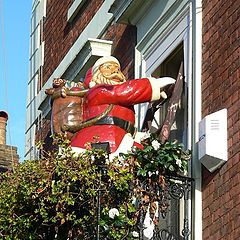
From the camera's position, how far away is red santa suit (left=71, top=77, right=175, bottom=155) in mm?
10453

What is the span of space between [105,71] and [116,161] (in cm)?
169

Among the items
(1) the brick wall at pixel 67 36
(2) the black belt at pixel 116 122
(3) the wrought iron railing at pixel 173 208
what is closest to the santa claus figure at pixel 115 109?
(2) the black belt at pixel 116 122

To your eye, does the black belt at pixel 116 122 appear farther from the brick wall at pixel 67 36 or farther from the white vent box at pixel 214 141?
the brick wall at pixel 67 36

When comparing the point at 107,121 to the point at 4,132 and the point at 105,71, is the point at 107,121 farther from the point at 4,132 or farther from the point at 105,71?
the point at 4,132

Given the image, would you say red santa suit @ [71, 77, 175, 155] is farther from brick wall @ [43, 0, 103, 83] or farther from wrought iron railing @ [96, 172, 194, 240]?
brick wall @ [43, 0, 103, 83]

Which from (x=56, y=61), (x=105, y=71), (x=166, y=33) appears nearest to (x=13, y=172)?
(x=105, y=71)

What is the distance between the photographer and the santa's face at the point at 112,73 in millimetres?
10930

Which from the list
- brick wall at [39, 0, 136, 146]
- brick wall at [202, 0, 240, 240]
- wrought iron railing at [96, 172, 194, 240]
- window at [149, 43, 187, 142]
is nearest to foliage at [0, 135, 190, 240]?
wrought iron railing at [96, 172, 194, 240]

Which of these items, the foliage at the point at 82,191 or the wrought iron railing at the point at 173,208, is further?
the wrought iron railing at the point at 173,208

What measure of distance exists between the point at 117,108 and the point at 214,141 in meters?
1.25

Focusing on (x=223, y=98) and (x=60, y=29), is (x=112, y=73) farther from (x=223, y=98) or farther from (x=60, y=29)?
(x=60, y=29)

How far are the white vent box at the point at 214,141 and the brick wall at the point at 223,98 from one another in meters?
0.06

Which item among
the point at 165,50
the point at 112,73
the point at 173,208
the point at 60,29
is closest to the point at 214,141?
the point at 173,208

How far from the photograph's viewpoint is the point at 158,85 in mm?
10641
